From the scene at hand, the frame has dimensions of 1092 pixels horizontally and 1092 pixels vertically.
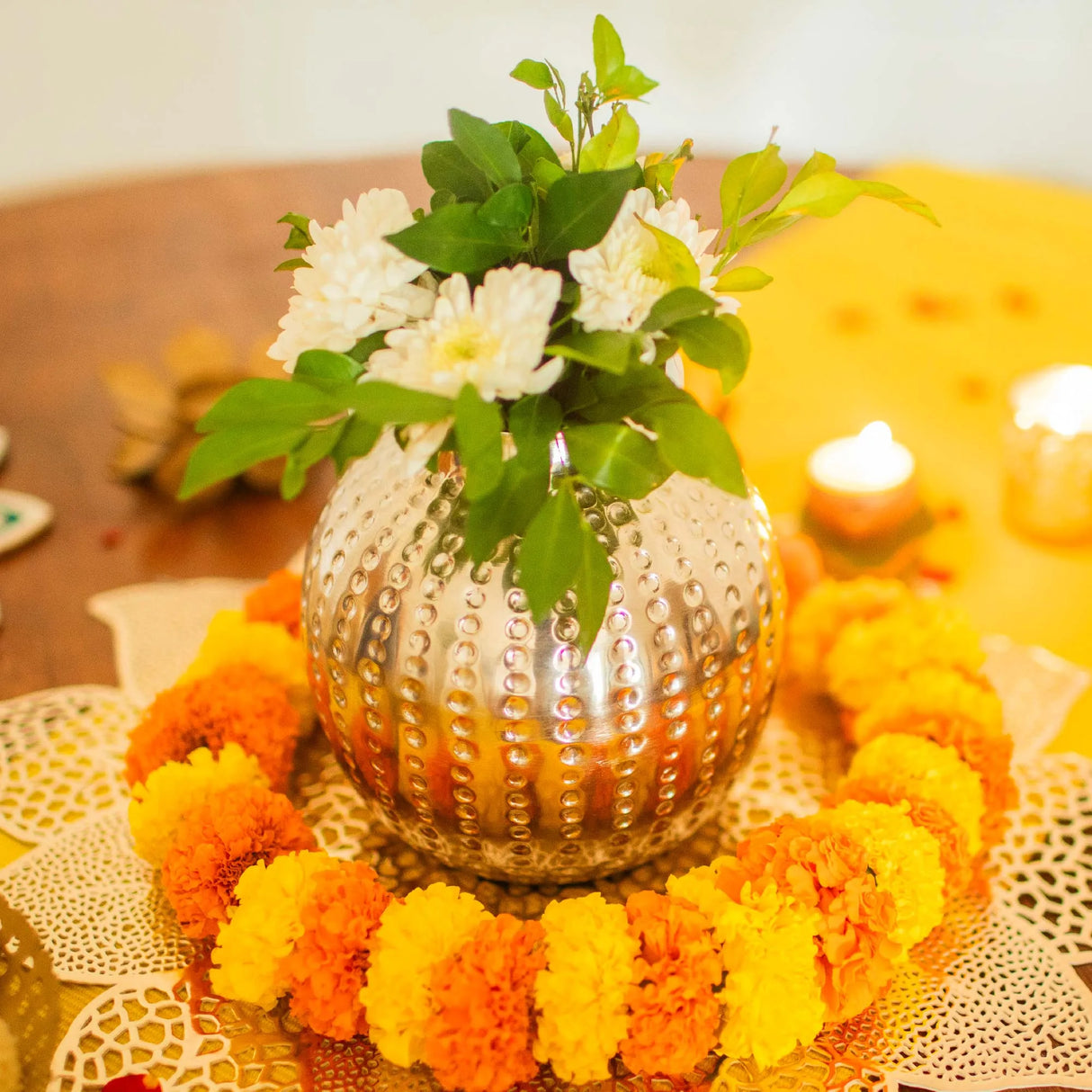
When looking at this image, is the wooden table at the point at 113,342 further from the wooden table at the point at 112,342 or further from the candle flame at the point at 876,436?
the candle flame at the point at 876,436

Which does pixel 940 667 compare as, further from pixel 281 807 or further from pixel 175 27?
pixel 175 27

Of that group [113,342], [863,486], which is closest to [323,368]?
[863,486]

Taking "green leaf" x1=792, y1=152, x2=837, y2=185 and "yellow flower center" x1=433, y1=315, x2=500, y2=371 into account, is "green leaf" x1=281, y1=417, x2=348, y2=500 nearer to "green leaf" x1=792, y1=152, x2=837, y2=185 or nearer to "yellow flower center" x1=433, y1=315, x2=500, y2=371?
"yellow flower center" x1=433, y1=315, x2=500, y2=371

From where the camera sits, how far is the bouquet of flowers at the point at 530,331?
1.44 ft

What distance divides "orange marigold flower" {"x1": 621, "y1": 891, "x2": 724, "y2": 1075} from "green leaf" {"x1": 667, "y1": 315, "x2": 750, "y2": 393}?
0.24 metres

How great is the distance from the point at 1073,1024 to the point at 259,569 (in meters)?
0.62

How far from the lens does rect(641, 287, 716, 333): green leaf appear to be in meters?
0.44

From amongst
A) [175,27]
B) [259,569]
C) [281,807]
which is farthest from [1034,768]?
[175,27]

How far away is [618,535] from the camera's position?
0.54m

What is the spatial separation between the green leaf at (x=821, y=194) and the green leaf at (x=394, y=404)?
178 mm

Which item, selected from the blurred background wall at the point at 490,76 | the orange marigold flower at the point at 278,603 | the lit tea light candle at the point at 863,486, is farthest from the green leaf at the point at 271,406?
the blurred background wall at the point at 490,76

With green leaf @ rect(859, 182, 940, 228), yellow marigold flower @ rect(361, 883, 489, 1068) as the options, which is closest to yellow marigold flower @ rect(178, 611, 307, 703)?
yellow marigold flower @ rect(361, 883, 489, 1068)

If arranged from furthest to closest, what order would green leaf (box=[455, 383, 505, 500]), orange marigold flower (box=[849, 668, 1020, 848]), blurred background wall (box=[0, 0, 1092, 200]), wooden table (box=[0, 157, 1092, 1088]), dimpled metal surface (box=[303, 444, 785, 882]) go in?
1. blurred background wall (box=[0, 0, 1092, 200])
2. wooden table (box=[0, 157, 1092, 1088])
3. orange marigold flower (box=[849, 668, 1020, 848])
4. dimpled metal surface (box=[303, 444, 785, 882])
5. green leaf (box=[455, 383, 505, 500])

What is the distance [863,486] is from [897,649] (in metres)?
0.20
